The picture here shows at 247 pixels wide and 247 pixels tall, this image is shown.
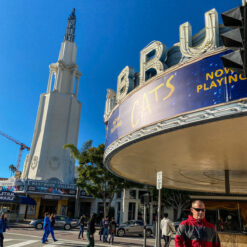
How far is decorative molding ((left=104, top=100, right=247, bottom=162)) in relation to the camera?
22.5 ft

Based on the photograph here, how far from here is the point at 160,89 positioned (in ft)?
30.5

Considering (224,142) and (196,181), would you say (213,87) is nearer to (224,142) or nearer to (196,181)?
(224,142)

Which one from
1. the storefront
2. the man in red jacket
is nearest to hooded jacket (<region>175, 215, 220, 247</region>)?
the man in red jacket

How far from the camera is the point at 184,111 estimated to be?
812cm

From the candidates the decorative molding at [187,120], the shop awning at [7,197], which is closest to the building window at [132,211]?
the shop awning at [7,197]

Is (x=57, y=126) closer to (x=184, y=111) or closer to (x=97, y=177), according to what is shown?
(x=97, y=177)

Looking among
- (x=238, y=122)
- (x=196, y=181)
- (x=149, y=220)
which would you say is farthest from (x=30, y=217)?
(x=238, y=122)

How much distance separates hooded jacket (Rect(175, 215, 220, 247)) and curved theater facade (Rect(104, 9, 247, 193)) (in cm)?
414

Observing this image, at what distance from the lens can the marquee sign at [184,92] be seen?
23.5 ft

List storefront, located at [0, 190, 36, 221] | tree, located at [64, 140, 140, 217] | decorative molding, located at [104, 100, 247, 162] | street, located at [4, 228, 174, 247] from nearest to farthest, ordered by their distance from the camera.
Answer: decorative molding, located at [104, 100, 247, 162], street, located at [4, 228, 174, 247], tree, located at [64, 140, 140, 217], storefront, located at [0, 190, 36, 221]

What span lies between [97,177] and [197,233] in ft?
81.1

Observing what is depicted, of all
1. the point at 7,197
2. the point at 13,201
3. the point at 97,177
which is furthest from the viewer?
the point at 13,201

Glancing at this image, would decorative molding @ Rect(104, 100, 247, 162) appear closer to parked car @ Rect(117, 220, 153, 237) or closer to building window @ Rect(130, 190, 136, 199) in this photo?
parked car @ Rect(117, 220, 153, 237)

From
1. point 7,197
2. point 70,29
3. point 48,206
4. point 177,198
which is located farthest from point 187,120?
point 70,29
